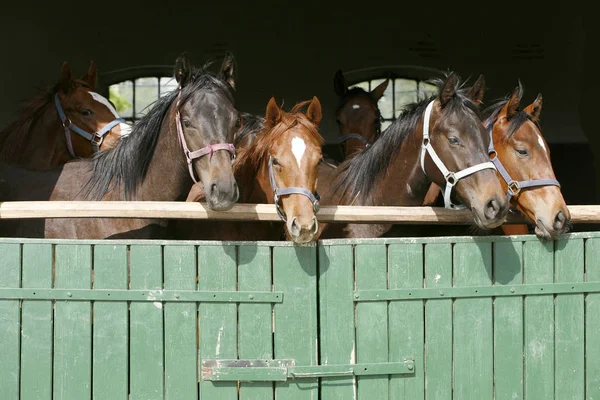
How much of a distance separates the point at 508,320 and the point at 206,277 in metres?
1.26

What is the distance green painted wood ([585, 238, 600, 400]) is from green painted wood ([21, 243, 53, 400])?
221 cm

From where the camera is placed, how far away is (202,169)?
3.56 metres

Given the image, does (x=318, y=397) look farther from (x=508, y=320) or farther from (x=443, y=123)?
(x=443, y=123)

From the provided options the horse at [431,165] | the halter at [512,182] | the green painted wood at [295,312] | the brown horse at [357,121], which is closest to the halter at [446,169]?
the horse at [431,165]

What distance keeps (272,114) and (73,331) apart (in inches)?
53.0

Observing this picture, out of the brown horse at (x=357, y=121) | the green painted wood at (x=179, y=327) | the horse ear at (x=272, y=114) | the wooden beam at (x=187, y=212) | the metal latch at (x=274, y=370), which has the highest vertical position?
the brown horse at (x=357, y=121)

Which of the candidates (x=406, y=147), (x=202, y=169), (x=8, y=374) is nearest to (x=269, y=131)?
(x=202, y=169)

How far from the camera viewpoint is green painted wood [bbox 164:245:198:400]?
3.21m

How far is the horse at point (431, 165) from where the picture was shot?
137 inches

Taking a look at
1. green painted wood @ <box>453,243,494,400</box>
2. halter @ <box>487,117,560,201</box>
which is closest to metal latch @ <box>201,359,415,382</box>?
green painted wood @ <box>453,243,494,400</box>

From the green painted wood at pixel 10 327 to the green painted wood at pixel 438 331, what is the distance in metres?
1.65

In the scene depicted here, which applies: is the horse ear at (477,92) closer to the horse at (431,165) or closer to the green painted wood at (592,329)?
the horse at (431,165)

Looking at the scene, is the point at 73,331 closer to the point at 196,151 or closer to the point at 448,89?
the point at 196,151

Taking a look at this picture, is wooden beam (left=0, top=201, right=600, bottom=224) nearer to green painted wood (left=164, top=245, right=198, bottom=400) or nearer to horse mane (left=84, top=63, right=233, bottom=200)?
green painted wood (left=164, top=245, right=198, bottom=400)
